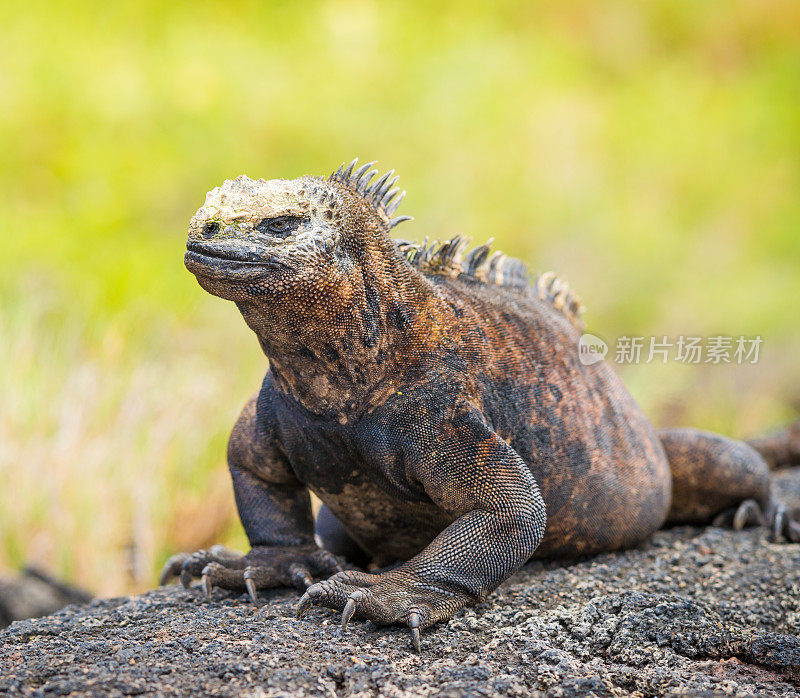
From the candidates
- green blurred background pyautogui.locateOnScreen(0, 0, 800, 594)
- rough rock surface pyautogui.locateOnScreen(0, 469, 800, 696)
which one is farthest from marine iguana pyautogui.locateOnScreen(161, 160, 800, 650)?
green blurred background pyautogui.locateOnScreen(0, 0, 800, 594)

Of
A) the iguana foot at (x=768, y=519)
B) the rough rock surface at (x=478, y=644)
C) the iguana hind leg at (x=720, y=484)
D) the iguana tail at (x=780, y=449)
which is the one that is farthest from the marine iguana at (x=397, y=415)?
the iguana tail at (x=780, y=449)

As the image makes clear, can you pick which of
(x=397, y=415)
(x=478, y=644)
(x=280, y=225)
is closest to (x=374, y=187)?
(x=280, y=225)

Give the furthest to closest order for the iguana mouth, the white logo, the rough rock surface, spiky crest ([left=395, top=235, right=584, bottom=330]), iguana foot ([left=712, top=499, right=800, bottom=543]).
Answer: iguana foot ([left=712, top=499, right=800, bottom=543])
the white logo
spiky crest ([left=395, top=235, right=584, bottom=330])
the iguana mouth
the rough rock surface

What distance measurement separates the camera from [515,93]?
602 inches

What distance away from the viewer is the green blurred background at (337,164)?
693 centimetres

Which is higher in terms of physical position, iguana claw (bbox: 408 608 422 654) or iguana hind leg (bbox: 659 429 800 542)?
iguana hind leg (bbox: 659 429 800 542)

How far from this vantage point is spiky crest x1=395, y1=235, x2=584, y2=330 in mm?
3979

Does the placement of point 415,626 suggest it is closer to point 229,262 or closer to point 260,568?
point 260,568

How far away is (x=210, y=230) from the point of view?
127 inches

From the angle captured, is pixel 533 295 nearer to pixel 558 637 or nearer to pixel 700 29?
pixel 558 637

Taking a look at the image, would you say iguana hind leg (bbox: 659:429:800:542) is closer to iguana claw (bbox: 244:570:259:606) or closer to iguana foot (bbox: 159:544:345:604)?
iguana foot (bbox: 159:544:345:604)

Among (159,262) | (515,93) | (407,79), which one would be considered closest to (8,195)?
(159,262)

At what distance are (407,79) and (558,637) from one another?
12.8 m

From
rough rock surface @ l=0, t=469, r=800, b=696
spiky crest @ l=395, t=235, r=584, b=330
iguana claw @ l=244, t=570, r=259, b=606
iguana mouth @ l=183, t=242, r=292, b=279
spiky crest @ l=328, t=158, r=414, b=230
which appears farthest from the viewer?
spiky crest @ l=395, t=235, r=584, b=330
